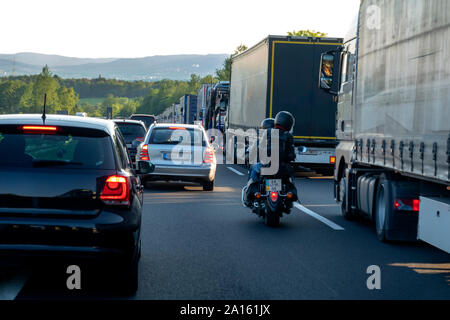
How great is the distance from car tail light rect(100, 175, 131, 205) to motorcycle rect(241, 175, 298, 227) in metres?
5.14

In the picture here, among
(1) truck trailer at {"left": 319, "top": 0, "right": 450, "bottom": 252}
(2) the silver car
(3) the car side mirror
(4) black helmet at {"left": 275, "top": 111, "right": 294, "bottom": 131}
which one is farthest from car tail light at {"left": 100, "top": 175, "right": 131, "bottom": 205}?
(2) the silver car

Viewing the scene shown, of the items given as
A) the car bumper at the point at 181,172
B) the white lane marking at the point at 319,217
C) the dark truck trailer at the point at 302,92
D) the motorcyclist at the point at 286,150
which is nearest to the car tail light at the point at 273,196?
the motorcyclist at the point at 286,150

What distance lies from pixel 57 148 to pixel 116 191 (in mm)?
616

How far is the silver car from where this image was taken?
17391 millimetres

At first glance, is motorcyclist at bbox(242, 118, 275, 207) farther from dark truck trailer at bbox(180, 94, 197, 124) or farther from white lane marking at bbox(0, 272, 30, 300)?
dark truck trailer at bbox(180, 94, 197, 124)

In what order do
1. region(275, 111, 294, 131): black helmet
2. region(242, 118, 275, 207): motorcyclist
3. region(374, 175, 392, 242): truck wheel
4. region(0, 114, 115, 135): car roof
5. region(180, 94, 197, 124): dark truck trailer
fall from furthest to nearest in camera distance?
1. region(180, 94, 197, 124): dark truck trailer
2. region(242, 118, 275, 207): motorcyclist
3. region(275, 111, 294, 131): black helmet
4. region(374, 175, 392, 242): truck wheel
5. region(0, 114, 115, 135): car roof

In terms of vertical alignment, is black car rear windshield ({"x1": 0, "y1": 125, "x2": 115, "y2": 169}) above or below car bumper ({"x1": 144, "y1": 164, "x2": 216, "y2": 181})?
above

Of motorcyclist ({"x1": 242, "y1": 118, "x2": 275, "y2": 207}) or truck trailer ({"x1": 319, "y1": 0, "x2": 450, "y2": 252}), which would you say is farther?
motorcyclist ({"x1": 242, "y1": 118, "x2": 275, "y2": 207})

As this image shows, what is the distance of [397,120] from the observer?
904 centimetres

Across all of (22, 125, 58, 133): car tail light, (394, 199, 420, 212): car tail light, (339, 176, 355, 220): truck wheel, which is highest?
(22, 125, 58, 133): car tail light

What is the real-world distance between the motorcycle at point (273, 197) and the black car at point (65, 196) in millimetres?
4980

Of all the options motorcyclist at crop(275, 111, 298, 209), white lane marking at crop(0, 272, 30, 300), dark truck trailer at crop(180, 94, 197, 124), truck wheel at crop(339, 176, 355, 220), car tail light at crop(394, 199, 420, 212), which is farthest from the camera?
dark truck trailer at crop(180, 94, 197, 124)

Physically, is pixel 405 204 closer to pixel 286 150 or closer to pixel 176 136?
pixel 286 150
